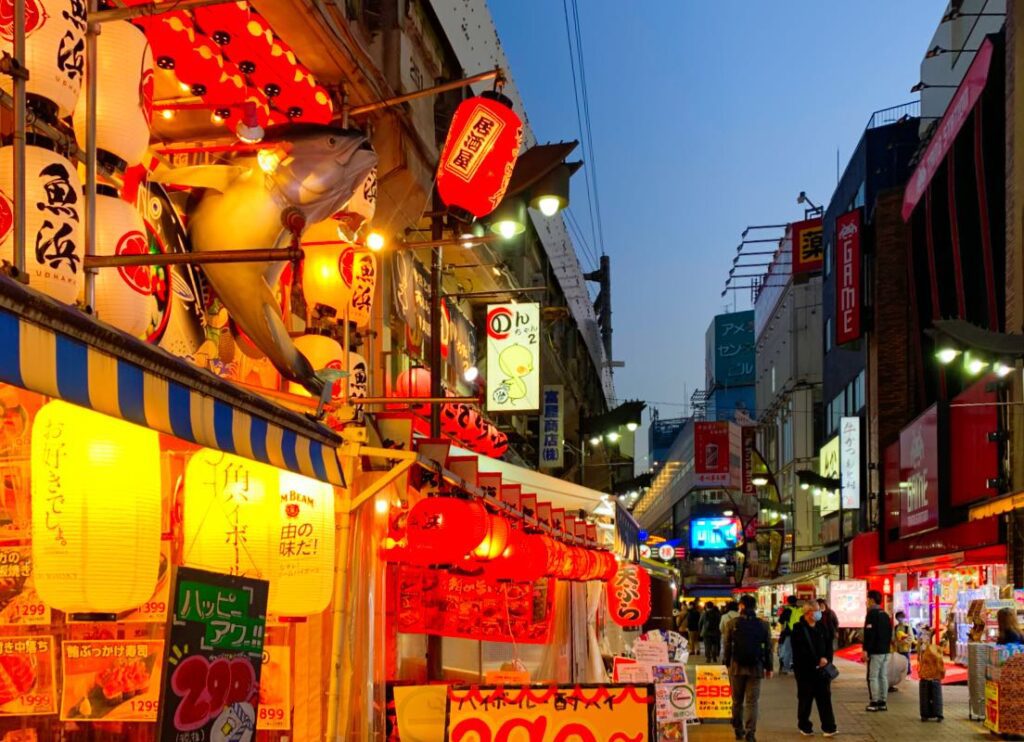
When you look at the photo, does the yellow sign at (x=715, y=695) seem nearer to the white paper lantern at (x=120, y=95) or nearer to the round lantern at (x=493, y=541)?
the round lantern at (x=493, y=541)

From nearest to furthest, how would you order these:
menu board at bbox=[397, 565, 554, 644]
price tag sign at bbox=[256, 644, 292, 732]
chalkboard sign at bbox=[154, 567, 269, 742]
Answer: chalkboard sign at bbox=[154, 567, 269, 742] < price tag sign at bbox=[256, 644, 292, 732] < menu board at bbox=[397, 565, 554, 644]

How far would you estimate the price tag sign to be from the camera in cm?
861

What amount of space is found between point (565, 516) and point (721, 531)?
46.4 metres

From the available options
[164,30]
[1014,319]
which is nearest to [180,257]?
[164,30]

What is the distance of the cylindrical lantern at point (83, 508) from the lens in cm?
543

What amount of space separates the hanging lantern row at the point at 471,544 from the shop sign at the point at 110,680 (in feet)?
13.7

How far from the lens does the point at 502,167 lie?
1280 cm

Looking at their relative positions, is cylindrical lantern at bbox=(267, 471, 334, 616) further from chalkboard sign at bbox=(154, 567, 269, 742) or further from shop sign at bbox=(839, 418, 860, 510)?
shop sign at bbox=(839, 418, 860, 510)

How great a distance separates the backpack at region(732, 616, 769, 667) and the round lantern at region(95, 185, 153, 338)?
38.8 ft

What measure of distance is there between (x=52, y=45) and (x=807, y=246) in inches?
2507

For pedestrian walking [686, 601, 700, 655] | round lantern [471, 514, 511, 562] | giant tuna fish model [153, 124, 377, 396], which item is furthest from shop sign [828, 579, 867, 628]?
giant tuna fish model [153, 124, 377, 396]

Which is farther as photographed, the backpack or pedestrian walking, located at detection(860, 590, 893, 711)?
pedestrian walking, located at detection(860, 590, 893, 711)

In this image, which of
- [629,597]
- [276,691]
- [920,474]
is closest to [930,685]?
[629,597]

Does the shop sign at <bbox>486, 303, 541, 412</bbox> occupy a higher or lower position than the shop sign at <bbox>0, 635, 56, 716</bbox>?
higher
